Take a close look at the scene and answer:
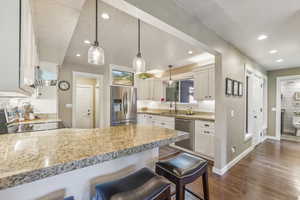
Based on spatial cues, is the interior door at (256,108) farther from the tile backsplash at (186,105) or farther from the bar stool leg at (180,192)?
the bar stool leg at (180,192)

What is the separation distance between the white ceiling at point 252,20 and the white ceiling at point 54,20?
1231 millimetres

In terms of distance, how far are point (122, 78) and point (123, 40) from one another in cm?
208

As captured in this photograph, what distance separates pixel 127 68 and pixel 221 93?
3.22 meters

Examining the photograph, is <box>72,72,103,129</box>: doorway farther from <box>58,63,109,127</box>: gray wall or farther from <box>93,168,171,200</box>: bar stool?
<box>93,168,171,200</box>: bar stool

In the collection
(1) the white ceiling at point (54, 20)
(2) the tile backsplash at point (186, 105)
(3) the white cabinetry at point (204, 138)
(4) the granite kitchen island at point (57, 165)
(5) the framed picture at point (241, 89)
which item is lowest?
(3) the white cabinetry at point (204, 138)

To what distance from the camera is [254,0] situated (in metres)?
1.58

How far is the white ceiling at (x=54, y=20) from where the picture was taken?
4.65 ft

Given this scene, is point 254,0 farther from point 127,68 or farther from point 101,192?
point 127,68

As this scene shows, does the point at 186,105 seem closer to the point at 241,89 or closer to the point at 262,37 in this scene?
the point at 241,89

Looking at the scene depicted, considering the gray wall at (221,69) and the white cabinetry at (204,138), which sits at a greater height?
the gray wall at (221,69)

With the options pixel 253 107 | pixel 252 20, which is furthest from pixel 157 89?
pixel 252 20

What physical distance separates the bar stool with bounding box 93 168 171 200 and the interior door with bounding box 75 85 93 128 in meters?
5.20

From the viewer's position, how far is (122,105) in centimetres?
432

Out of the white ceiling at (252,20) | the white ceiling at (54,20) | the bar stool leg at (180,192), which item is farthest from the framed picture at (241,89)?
the white ceiling at (54,20)
